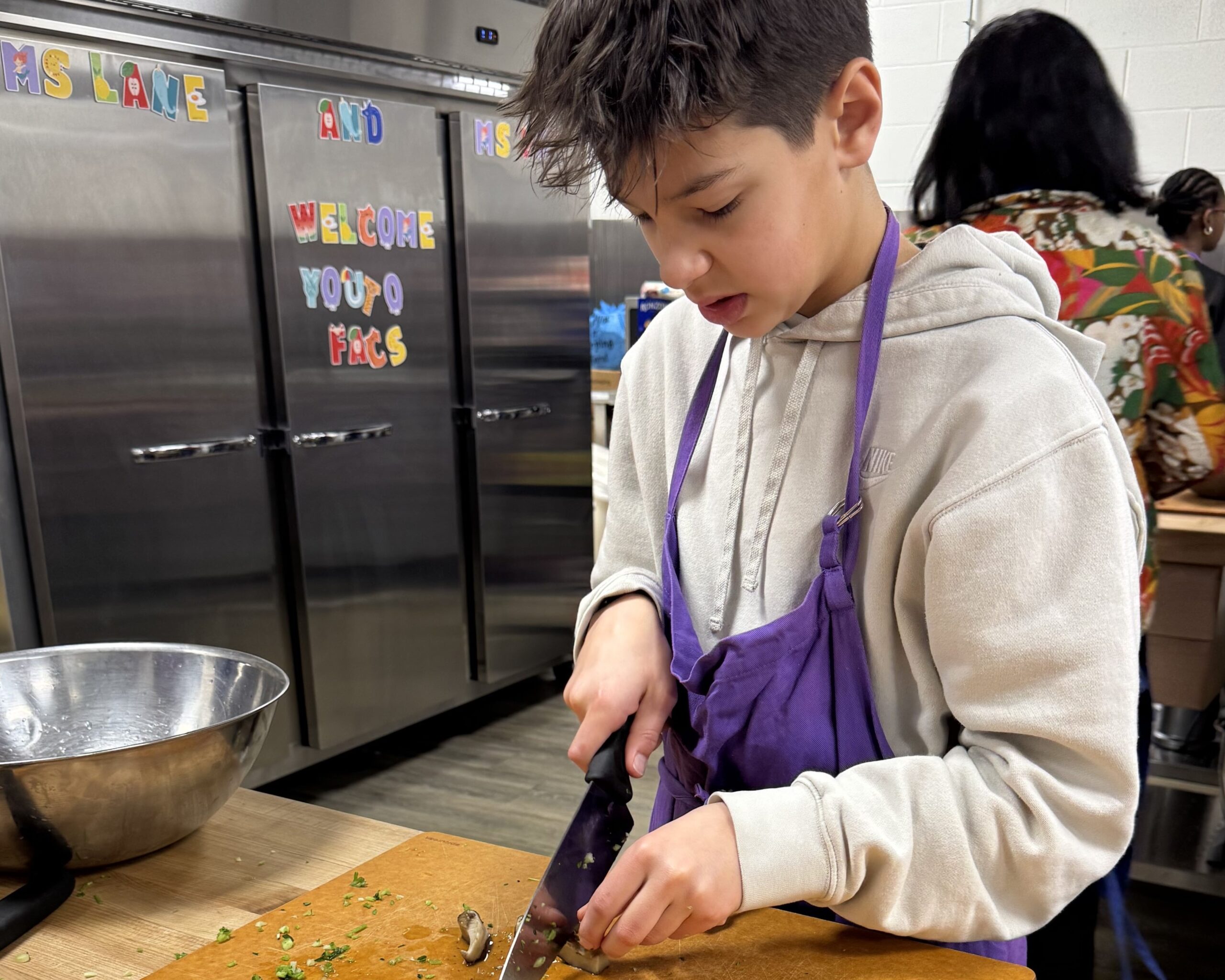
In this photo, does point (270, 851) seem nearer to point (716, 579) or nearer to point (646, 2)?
point (716, 579)

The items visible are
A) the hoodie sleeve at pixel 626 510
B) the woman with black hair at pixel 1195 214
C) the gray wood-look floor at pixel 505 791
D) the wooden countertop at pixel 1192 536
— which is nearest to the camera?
the hoodie sleeve at pixel 626 510

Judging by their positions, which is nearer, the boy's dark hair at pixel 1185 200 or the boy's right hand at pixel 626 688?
the boy's right hand at pixel 626 688

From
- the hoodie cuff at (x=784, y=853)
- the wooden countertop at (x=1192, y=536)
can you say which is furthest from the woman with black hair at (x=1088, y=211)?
the hoodie cuff at (x=784, y=853)

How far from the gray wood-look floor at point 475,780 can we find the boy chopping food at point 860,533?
1637 millimetres

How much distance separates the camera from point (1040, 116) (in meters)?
1.50

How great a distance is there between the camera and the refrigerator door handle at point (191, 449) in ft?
7.40

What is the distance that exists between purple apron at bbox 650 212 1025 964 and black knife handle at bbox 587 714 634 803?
6 cm

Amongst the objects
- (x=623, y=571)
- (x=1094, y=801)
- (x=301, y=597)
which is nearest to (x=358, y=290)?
(x=301, y=597)

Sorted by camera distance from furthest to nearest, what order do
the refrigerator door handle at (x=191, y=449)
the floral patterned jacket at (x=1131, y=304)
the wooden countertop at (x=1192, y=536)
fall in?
the refrigerator door handle at (x=191, y=449)
the wooden countertop at (x=1192, y=536)
the floral patterned jacket at (x=1131, y=304)

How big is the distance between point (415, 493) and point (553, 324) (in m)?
0.73

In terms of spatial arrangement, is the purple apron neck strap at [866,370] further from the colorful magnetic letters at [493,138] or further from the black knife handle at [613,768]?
the colorful magnetic letters at [493,138]

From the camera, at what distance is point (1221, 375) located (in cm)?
152

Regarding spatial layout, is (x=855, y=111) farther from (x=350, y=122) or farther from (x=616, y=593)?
(x=350, y=122)

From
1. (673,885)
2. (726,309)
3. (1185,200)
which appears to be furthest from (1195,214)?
(673,885)
